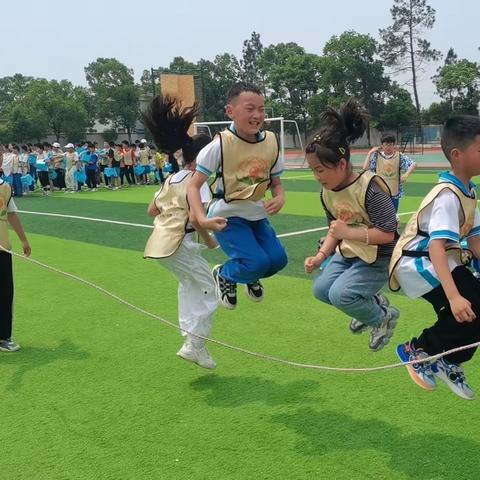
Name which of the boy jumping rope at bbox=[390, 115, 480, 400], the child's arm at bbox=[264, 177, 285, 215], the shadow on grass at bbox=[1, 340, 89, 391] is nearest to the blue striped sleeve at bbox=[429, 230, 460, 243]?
the boy jumping rope at bbox=[390, 115, 480, 400]

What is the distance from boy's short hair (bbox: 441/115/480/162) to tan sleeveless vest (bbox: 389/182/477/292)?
219mm

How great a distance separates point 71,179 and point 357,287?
20.2 metres

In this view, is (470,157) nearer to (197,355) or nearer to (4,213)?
(197,355)

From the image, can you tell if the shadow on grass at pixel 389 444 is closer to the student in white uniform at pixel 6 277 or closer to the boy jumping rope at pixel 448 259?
the boy jumping rope at pixel 448 259

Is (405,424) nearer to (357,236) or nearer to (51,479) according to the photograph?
(357,236)

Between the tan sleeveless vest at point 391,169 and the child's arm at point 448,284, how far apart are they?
7.75m

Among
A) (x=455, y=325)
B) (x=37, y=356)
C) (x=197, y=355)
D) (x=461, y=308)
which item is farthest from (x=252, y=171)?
(x=37, y=356)

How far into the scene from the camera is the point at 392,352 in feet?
16.0

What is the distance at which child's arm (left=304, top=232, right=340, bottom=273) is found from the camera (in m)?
3.80

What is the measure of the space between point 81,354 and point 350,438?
8.43ft

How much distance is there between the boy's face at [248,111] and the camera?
429 cm

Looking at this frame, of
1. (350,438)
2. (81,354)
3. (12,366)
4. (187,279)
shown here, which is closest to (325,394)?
(350,438)

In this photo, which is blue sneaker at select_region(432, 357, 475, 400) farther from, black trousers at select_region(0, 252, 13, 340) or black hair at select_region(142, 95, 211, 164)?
black trousers at select_region(0, 252, 13, 340)

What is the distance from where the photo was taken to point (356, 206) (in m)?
3.74
